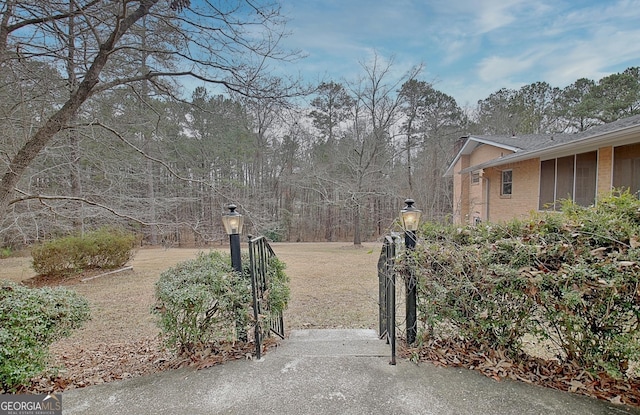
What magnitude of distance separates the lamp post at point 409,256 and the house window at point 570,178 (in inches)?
249

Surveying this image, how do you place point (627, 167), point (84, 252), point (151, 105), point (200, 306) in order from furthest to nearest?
point (84, 252), point (627, 167), point (151, 105), point (200, 306)

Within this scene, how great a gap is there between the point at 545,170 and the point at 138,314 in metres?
11.4

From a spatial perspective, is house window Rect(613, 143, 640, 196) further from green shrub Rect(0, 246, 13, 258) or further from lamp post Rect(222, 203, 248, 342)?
green shrub Rect(0, 246, 13, 258)

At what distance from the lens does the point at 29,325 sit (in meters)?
1.99

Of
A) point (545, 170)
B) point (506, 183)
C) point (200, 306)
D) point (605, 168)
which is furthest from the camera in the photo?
point (506, 183)

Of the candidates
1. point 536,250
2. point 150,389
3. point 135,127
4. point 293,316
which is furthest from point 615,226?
point 135,127

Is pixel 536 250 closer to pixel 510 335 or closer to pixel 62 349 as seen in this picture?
pixel 510 335

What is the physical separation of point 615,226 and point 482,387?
1.48 m

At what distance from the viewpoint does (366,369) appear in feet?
7.83

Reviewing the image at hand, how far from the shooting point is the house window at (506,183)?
11.0 meters

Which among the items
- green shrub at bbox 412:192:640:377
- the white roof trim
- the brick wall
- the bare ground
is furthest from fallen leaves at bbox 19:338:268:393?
the white roof trim

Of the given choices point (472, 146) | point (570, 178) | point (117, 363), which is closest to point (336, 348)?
point (117, 363)

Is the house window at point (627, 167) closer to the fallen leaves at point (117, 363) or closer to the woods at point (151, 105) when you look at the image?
the woods at point (151, 105)

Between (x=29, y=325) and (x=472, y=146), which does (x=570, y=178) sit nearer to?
(x=472, y=146)
